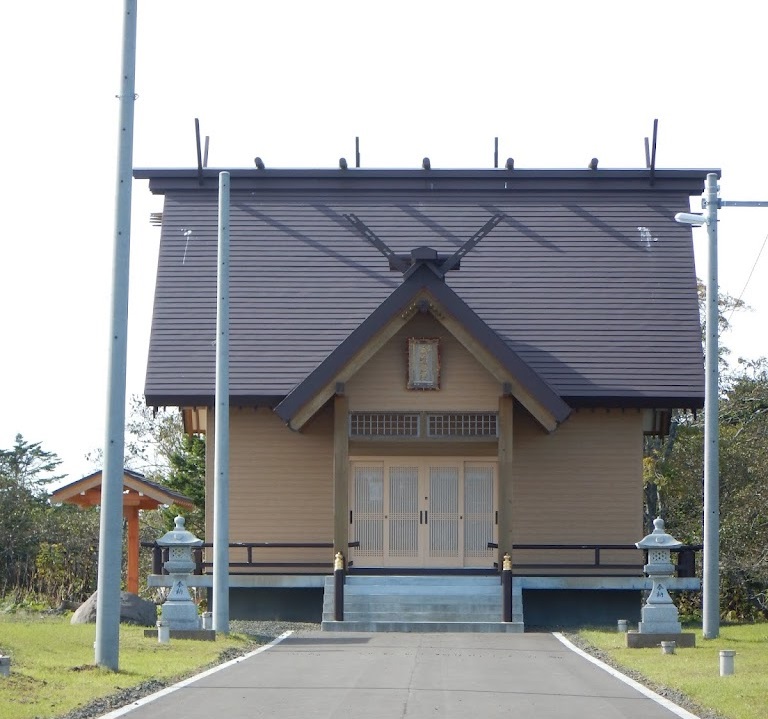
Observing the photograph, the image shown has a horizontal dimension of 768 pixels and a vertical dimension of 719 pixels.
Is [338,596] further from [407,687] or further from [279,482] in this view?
[407,687]

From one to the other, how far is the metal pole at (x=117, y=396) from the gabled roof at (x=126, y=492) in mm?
11002

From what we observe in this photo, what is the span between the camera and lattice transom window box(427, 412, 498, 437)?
2788 centimetres

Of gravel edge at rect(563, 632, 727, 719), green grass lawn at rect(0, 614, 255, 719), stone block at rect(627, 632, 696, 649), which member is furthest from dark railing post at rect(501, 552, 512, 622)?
green grass lawn at rect(0, 614, 255, 719)

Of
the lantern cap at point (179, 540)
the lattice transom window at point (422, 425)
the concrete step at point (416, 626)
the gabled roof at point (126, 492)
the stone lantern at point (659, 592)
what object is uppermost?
the lattice transom window at point (422, 425)

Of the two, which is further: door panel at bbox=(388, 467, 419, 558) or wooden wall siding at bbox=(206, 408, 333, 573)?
wooden wall siding at bbox=(206, 408, 333, 573)

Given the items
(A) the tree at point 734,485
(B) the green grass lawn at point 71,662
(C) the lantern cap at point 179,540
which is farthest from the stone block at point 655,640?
(A) the tree at point 734,485

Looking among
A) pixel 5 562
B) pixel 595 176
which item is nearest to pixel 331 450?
pixel 595 176

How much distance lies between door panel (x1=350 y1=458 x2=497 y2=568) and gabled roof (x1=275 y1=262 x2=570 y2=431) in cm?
312

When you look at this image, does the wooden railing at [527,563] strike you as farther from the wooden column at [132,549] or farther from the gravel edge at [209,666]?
the gravel edge at [209,666]

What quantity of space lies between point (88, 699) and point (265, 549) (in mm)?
16227

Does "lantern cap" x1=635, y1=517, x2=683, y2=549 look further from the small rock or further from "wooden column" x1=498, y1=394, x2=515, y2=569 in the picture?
the small rock

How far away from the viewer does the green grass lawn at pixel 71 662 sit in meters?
12.8

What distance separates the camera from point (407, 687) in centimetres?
1448

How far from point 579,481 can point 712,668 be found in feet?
41.3
